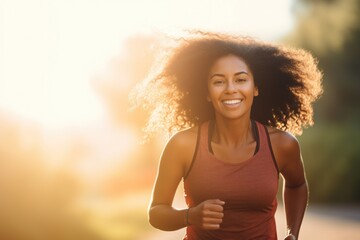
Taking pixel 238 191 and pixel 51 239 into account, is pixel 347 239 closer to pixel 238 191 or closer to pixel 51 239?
pixel 51 239

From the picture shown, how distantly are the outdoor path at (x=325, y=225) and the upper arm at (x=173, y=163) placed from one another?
21.1 ft

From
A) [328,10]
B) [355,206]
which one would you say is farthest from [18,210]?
[328,10]

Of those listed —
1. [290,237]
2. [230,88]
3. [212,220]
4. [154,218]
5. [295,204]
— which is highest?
[230,88]

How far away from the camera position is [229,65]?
4520 millimetres

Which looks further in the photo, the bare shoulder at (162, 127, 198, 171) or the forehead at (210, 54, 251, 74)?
the forehead at (210, 54, 251, 74)

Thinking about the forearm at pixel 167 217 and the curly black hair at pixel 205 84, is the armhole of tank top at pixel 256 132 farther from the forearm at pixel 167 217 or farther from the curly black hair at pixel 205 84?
the forearm at pixel 167 217

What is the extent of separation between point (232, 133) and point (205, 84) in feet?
1.39

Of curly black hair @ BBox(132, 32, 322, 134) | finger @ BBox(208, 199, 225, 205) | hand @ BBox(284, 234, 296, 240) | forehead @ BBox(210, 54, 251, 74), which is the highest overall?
curly black hair @ BBox(132, 32, 322, 134)

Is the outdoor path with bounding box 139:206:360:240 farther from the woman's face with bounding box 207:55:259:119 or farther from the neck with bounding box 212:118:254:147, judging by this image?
the woman's face with bounding box 207:55:259:119

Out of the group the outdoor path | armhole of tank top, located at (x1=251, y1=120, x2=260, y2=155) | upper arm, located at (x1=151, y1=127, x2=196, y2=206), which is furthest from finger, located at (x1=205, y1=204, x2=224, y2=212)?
the outdoor path

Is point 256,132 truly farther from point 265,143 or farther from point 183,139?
point 183,139

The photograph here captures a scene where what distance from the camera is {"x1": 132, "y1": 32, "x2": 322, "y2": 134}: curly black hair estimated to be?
15.8 ft

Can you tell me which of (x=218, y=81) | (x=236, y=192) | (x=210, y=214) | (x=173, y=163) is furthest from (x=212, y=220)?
(x=218, y=81)

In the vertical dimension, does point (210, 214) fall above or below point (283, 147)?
below
